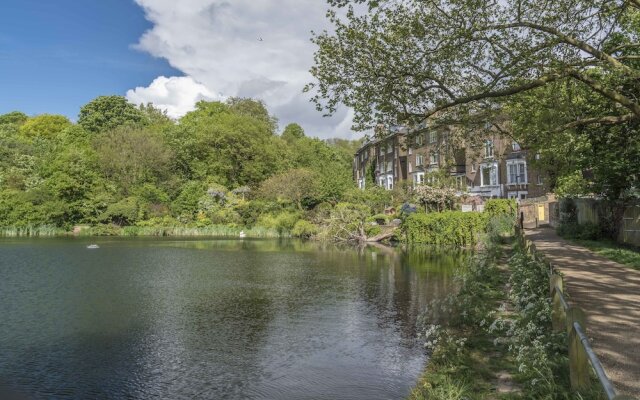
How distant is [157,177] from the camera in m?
63.9

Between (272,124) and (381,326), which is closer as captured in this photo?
(381,326)

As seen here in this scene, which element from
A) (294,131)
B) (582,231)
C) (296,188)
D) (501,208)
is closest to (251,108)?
(294,131)

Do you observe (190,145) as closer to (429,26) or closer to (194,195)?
(194,195)

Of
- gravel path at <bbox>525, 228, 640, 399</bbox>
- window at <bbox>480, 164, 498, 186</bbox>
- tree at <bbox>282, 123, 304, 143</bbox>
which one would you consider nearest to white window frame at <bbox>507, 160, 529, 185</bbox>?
window at <bbox>480, 164, 498, 186</bbox>

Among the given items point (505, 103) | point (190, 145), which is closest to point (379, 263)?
point (505, 103)

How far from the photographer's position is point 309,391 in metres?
8.80

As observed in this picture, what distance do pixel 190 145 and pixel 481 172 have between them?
36217 millimetres

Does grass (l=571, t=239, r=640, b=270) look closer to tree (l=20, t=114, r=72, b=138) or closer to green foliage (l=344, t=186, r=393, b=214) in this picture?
green foliage (l=344, t=186, r=393, b=214)

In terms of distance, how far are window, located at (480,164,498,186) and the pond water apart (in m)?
31.4

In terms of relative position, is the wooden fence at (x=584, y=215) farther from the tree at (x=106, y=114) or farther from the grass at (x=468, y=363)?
the tree at (x=106, y=114)

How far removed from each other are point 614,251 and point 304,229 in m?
33.0

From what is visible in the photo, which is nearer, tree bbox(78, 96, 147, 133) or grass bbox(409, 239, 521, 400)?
grass bbox(409, 239, 521, 400)

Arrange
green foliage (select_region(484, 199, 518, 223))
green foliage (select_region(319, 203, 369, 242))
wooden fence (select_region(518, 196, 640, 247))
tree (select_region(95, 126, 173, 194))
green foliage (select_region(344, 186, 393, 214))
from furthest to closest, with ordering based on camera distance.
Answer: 1. tree (select_region(95, 126, 173, 194))
2. green foliage (select_region(344, 186, 393, 214))
3. green foliage (select_region(319, 203, 369, 242))
4. green foliage (select_region(484, 199, 518, 223))
5. wooden fence (select_region(518, 196, 640, 247))

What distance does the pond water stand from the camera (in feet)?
30.1
